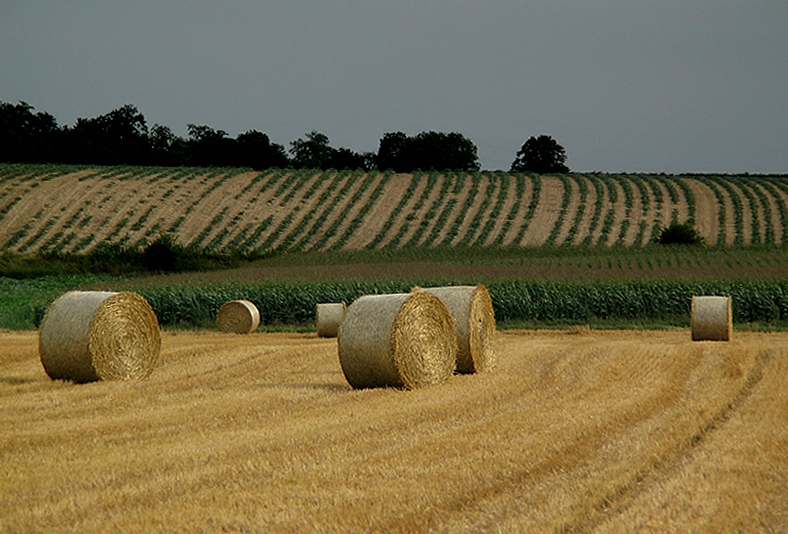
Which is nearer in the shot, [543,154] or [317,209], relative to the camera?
[317,209]

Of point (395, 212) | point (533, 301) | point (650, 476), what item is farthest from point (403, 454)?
point (395, 212)

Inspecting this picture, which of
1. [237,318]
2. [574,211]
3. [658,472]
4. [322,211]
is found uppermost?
[322,211]

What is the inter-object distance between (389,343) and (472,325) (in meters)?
2.15

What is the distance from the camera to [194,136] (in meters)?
97.1

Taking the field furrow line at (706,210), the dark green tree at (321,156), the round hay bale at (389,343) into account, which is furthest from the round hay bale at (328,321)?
the dark green tree at (321,156)

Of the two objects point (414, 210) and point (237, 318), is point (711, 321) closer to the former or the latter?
point (237, 318)

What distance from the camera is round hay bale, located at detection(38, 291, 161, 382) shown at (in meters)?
13.0

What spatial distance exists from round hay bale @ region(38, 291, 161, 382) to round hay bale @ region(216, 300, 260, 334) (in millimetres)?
9945

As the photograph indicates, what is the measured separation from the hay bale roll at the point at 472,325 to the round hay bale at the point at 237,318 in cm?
997

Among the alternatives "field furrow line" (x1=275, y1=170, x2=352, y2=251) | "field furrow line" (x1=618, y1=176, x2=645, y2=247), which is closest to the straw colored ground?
"field furrow line" (x1=618, y1=176, x2=645, y2=247)

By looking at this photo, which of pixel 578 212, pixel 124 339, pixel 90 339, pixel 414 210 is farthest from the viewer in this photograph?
pixel 414 210

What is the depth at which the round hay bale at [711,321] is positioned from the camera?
1975 centimetres

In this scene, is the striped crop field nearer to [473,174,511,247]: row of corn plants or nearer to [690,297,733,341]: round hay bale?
[473,174,511,247]: row of corn plants

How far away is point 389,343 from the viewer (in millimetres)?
11977
